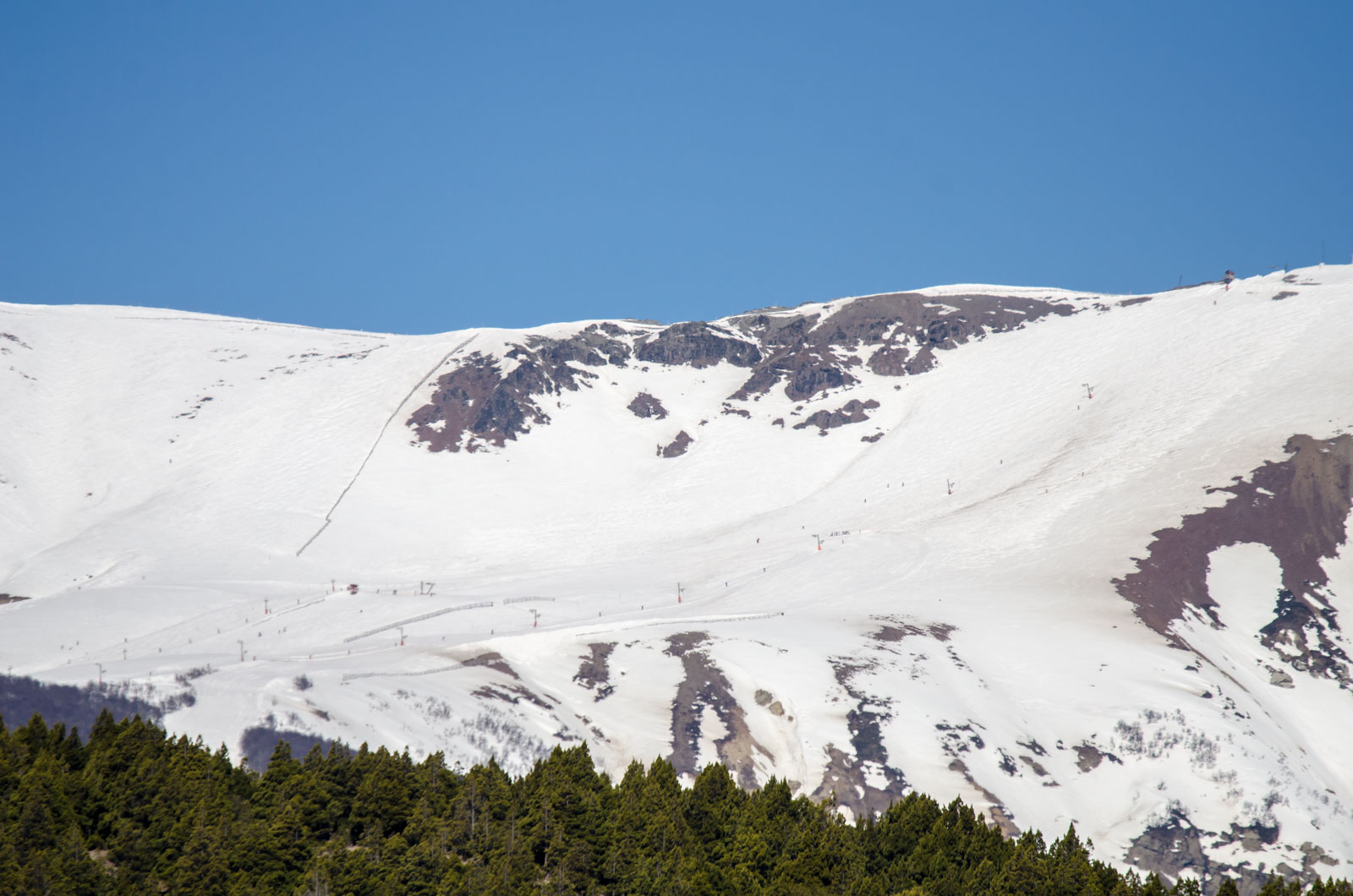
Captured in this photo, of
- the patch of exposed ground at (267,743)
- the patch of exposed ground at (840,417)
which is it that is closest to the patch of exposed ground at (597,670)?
the patch of exposed ground at (267,743)

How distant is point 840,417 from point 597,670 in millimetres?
→ 98392

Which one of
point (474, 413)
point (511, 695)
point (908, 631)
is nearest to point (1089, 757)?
point (908, 631)

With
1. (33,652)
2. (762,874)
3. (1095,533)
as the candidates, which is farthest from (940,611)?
(33,652)

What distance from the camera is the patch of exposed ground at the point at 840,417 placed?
18762 centimetres

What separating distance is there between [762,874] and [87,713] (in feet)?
161

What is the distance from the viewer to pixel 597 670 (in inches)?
3907

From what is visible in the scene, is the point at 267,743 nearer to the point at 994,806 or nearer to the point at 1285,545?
the point at 994,806

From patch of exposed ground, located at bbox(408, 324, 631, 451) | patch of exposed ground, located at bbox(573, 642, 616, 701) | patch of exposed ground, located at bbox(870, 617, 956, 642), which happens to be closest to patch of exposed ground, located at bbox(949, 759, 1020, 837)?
patch of exposed ground, located at bbox(870, 617, 956, 642)

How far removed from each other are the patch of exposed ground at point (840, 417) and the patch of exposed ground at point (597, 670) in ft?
291

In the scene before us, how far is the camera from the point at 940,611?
11325 cm

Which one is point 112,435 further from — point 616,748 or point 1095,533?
point 1095,533

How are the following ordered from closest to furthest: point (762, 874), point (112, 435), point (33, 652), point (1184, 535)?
1. point (762, 874)
2. point (33, 652)
3. point (1184, 535)
4. point (112, 435)

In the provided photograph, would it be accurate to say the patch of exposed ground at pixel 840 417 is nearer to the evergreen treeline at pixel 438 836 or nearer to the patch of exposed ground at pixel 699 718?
the patch of exposed ground at pixel 699 718

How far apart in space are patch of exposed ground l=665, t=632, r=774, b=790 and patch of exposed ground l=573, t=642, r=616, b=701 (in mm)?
5201
